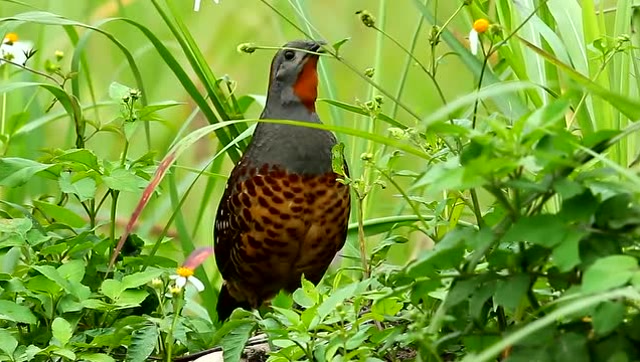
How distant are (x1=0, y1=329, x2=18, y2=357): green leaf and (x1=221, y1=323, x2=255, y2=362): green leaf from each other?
1.10ft

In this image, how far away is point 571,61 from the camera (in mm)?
2621

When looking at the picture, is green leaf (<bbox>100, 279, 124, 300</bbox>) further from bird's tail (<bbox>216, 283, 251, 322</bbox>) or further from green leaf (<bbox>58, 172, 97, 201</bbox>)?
bird's tail (<bbox>216, 283, 251, 322</bbox>)

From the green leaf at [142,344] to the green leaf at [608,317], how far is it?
0.94m

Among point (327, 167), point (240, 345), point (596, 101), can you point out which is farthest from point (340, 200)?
point (240, 345)

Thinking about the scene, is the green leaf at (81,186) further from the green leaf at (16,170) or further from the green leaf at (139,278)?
the green leaf at (139,278)

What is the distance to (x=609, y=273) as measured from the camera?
137 centimetres

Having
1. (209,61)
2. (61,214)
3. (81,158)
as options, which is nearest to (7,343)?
(81,158)

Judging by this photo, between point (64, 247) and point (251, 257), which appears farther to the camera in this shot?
point (251, 257)

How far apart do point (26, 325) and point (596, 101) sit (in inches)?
45.1

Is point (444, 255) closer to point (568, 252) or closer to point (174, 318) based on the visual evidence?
point (568, 252)


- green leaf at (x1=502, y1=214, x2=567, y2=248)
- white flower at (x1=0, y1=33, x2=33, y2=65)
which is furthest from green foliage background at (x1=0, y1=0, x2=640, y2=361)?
white flower at (x1=0, y1=33, x2=33, y2=65)

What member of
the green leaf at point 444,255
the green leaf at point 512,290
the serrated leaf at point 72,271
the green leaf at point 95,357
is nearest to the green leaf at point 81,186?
the serrated leaf at point 72,271

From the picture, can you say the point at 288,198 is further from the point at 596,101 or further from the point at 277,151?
the point at 596,101

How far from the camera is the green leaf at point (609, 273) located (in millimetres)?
1348
